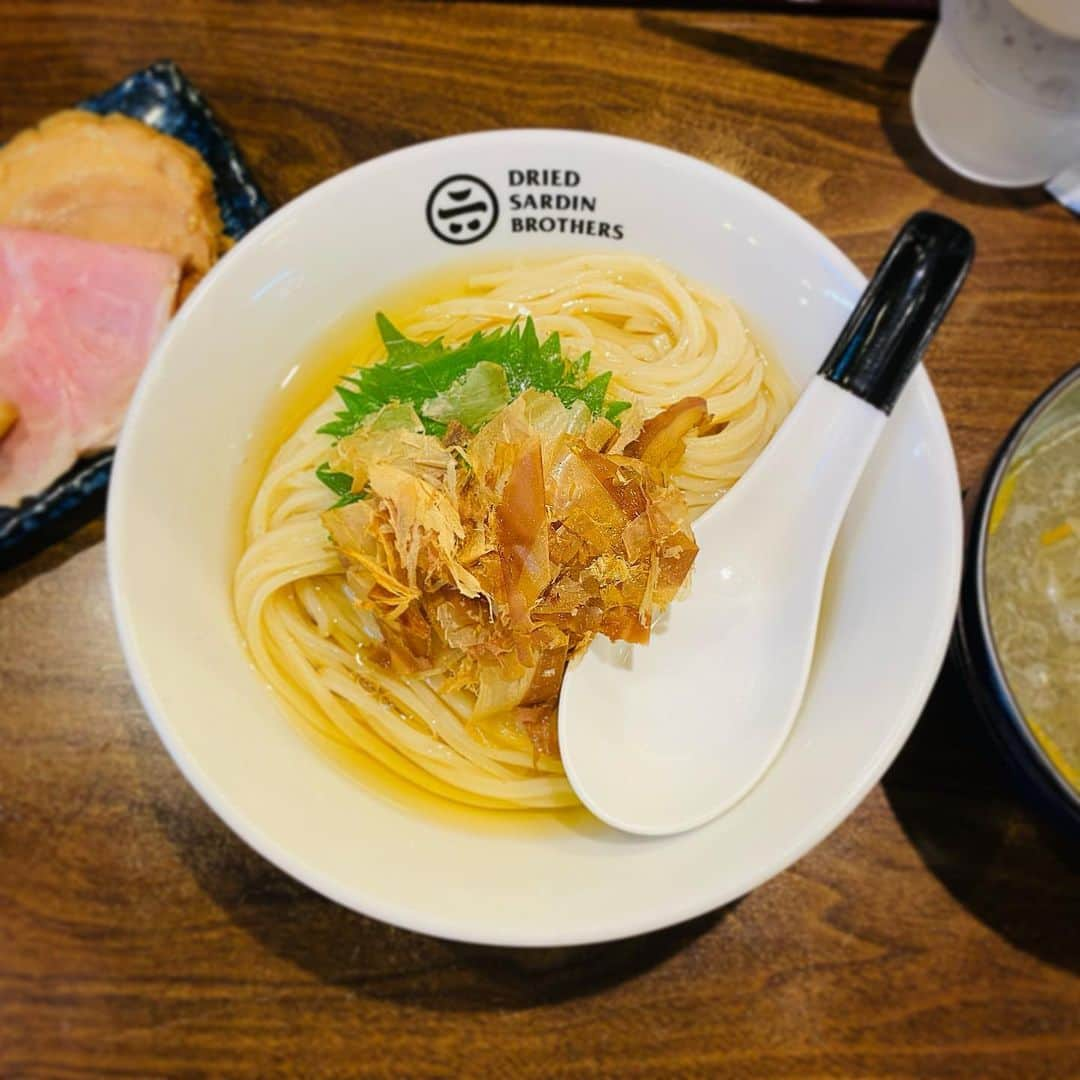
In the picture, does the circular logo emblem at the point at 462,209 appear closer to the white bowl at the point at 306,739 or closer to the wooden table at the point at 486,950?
the white bowl at the point at 306,739

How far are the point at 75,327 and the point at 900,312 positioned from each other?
63.0 inches

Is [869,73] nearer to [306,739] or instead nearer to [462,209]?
[462,209]

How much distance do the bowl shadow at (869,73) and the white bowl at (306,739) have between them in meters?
0.67

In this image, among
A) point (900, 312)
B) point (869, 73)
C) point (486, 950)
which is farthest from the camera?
point (869, 73)

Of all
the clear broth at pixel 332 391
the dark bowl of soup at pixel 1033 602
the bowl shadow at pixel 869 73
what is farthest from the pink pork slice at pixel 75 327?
the dark bowl of soup at pixel 1033 602

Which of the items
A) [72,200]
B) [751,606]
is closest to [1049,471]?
[751,606]

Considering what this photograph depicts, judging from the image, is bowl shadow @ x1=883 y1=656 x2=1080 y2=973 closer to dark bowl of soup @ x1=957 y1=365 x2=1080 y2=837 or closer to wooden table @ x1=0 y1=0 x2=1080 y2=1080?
wooden table @ x1=0 y1=0 x2=1080 y2=1080

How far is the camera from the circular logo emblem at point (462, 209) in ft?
5.02

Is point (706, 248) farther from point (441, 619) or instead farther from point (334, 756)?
point (334, 756)

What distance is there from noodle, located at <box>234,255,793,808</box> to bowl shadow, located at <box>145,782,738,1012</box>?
0.84 feet

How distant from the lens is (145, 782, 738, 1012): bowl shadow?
144 cm

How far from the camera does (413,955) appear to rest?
1.46m

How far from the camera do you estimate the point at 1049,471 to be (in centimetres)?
146

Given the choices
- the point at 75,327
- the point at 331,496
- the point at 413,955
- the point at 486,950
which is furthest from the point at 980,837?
the point at 75,327
